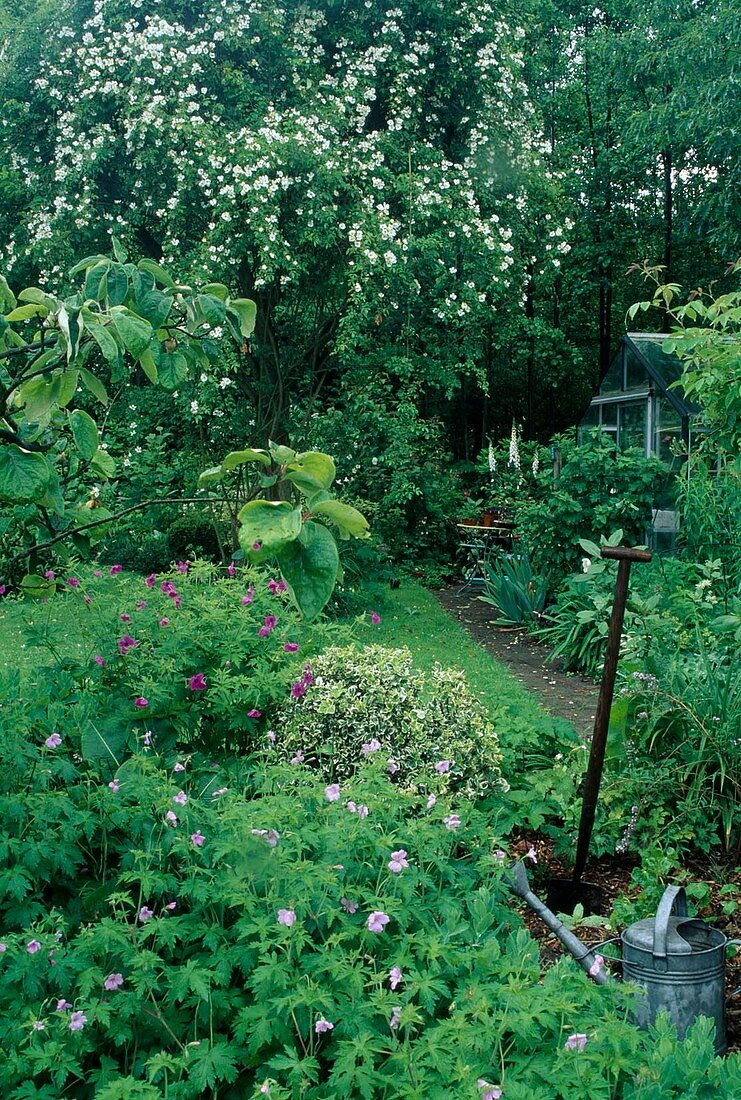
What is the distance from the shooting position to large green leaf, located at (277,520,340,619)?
1.21 meters

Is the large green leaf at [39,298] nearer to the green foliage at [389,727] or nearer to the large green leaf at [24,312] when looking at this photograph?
the large green leaf at [24,312]

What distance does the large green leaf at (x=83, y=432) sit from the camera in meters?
1.93

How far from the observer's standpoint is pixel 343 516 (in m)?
1.28

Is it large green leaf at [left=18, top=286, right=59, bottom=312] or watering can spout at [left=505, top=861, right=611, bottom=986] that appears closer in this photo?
large green leaf at [left=18, top=286, right=59, bottom=312]

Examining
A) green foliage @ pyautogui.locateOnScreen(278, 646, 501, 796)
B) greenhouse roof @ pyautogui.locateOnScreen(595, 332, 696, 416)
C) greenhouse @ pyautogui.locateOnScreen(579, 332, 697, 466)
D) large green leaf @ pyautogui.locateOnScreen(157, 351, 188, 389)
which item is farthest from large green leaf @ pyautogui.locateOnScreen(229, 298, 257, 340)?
greenhouse roof @ pyautogui.locateOnScreen(595, 332, 696, 416)

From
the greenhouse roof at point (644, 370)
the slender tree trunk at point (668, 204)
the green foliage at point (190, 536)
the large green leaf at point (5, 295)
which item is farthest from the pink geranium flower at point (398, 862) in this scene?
the slender tree trunk at point (668, 204)

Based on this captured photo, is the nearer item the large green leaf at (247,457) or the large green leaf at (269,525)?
the large green leaf at (269,525)

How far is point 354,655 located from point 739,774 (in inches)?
58.0

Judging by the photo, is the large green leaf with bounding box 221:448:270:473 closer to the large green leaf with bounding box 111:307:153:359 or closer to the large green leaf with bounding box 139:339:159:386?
the large green leaf with bounding box 111:307:153:359

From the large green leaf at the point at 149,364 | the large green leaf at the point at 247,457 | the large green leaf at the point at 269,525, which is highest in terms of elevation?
the large green leaf at the point at 149,364

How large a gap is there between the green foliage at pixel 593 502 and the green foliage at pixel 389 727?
17.3ft

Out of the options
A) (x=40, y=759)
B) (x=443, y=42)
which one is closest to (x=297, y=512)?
(x=40, y=759)

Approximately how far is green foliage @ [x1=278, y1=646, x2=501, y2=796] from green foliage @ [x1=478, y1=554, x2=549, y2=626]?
563 centimetres

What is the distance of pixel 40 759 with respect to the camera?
257cm
